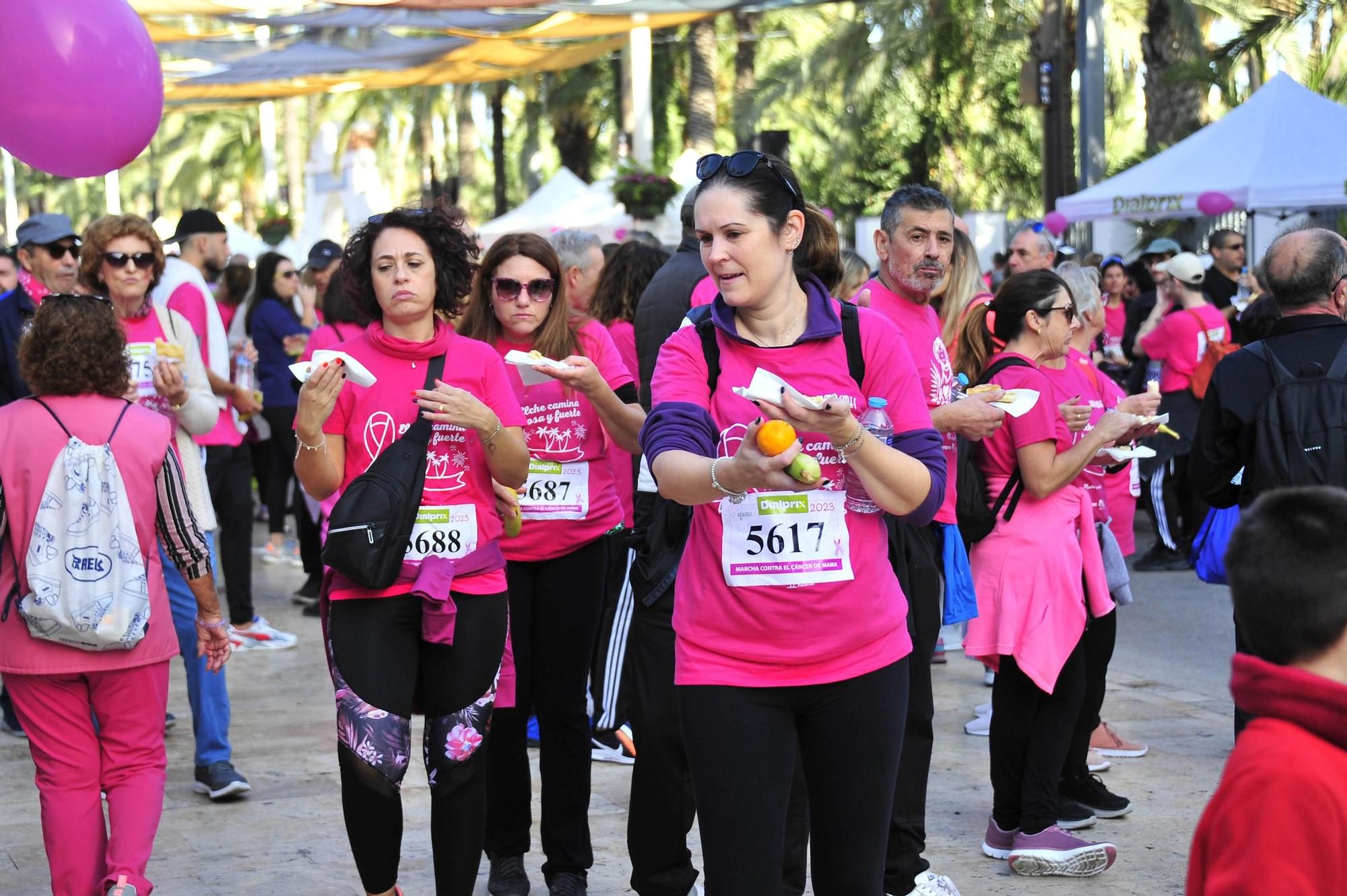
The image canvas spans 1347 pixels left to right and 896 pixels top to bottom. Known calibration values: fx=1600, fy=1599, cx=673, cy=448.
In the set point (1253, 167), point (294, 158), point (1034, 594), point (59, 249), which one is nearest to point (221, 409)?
point (59, 249)

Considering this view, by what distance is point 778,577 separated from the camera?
10.5 feet

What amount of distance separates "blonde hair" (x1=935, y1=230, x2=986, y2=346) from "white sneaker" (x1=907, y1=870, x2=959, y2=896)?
189 centimetres

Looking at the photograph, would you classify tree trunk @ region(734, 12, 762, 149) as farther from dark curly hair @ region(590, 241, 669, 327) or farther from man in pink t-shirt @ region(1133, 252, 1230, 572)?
dark curly hair @ region(590, 241, 669, 327)

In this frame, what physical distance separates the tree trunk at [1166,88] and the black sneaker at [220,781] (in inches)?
665

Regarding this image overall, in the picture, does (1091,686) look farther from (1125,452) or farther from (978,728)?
(978,728)

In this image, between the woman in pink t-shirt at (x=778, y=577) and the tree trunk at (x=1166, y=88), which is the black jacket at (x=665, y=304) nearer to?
the woman in pink t-shirt at (x=778, y=577)

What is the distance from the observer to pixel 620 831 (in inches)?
223

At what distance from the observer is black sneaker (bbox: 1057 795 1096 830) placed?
18.2 feet

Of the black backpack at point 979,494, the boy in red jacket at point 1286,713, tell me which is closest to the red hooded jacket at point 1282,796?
the boy in red jacket at point 1286,713

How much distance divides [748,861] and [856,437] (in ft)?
2.95

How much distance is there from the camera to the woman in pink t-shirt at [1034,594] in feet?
16.7

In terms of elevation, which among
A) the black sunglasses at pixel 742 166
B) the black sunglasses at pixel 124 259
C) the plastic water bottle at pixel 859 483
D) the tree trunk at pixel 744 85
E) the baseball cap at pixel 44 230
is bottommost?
the plastic water bottle at pixel 859 483

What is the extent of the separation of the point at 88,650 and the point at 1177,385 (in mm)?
8141

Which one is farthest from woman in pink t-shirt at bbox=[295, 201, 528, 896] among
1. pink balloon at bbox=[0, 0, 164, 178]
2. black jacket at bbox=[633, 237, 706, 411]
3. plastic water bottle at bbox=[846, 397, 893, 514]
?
pink balloon at bbox=[0, 0, 164, 178]
